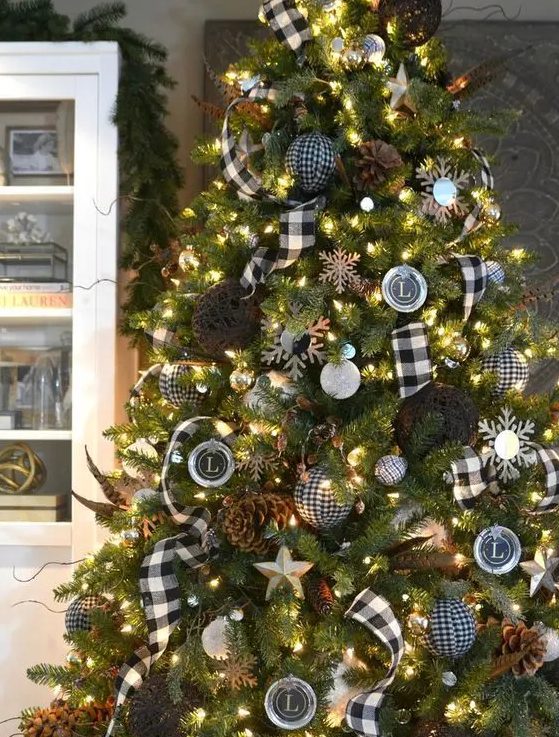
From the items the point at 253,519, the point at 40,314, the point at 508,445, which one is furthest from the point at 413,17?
the point at 40,314

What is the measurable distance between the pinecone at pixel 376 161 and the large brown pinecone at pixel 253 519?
57 cm

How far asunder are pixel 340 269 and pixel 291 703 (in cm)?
69

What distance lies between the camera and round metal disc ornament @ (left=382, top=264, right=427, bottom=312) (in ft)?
3.77

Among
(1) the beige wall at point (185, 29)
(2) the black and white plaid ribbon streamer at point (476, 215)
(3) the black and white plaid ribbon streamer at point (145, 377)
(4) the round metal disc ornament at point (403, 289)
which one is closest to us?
(4) the round metal disc ornament at point (403, 289)

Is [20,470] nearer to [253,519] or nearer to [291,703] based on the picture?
[253,519]

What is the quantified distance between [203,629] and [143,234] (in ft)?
3.03

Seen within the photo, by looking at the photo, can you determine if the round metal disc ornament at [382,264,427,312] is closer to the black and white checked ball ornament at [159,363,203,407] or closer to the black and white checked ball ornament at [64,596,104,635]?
the black and white checked ball ornament at [159,363,203,407]

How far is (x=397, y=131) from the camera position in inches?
48.5

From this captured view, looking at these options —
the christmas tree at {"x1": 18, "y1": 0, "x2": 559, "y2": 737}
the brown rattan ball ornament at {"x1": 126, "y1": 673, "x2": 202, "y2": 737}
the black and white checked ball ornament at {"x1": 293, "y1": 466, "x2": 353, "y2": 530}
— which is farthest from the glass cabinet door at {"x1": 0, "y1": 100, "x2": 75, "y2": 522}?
the black and white checked ball ornament at {"x1": 293, "y1": 466, "x2": 353, "y2": 530}

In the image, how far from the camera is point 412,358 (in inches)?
44.8

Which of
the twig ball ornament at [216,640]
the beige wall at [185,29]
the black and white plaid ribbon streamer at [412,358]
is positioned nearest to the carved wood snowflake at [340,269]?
the black and white plaid ribbon streamer at [412,358]

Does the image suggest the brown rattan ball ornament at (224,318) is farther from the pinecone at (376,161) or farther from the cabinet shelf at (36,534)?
the cabinet shelf at (36,534)

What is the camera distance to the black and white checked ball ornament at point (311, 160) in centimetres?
118

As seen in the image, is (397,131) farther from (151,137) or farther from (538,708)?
(538,708)
